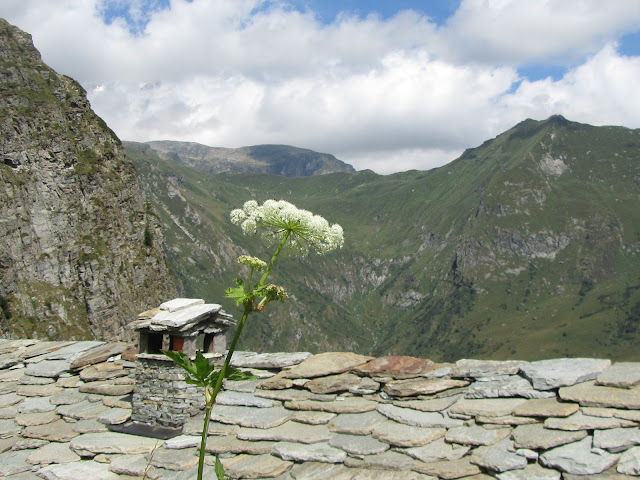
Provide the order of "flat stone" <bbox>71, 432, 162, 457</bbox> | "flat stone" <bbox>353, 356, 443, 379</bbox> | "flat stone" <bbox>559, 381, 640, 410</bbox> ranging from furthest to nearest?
"flat stone" <bbox>353, 356, 443, 379</bbox> → "flat stone" <bbox>71, 432, 162, 457</bbox> → "flat stone" <bbox>559, 381, 640, 410</bbox>

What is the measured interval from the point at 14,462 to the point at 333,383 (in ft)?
20.8

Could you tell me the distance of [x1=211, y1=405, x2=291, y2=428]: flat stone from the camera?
966 cm

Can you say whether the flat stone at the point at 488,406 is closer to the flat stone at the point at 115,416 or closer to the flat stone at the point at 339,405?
the flat stone at the point at 339,405

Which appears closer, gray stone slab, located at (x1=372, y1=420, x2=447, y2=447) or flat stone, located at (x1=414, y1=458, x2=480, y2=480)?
flat stone, located at (x1=414, y1=458, x2=480, y2=480)

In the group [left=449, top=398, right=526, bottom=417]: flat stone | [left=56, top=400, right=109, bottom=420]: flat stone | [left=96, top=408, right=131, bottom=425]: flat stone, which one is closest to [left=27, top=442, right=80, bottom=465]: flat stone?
[left=96, top=408, right=131, bottom=425]: flat stone

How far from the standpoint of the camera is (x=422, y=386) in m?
9.77

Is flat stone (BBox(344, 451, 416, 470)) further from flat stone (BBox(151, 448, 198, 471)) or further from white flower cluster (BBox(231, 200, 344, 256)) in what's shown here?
white flower cluster (BBox(231, 200, 344, 256))

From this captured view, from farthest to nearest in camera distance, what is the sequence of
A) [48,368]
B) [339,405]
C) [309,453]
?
[48,368], [339,405], [309,453]

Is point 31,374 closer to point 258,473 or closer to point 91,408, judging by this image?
point 91,408

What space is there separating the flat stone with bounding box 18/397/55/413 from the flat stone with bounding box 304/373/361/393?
640 cm

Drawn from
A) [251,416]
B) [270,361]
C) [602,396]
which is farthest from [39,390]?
[602,396]

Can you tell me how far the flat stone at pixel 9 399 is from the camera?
12.6m

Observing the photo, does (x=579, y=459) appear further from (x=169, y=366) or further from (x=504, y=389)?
(x=169, y=366)

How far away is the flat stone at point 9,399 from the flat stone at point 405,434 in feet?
30.7
